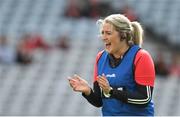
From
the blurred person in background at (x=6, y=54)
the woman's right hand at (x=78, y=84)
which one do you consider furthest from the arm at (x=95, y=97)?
the blurred person in background at (x=6, y=54)

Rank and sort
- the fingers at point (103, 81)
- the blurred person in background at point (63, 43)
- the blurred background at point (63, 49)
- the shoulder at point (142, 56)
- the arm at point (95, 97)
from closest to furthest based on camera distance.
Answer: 1. the fingers at point (103, 81)
2. the shoulder at point (142, 56)
3. the arm at point (95, 97)
4. the blurred background at point (63, 49)
5. the blurred person in background at point (63, 43)

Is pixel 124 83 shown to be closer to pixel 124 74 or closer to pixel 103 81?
pixel 124 74

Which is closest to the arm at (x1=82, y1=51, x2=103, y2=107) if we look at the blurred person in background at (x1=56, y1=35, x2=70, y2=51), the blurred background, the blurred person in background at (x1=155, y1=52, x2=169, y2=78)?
the blurred background

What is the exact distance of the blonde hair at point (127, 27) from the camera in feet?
15.7

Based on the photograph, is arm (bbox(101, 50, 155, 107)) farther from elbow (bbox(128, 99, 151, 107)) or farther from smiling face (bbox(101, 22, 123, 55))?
smiling face (bbox(101, 22, 123, 55))

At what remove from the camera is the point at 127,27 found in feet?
15.8

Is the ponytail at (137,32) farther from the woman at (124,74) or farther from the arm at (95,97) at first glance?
the arm at (95,97)

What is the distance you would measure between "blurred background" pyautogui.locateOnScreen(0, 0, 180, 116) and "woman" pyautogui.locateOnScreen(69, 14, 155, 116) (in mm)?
6555

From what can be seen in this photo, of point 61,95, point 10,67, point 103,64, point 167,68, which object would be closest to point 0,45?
point 10,67

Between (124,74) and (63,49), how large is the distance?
328 inches

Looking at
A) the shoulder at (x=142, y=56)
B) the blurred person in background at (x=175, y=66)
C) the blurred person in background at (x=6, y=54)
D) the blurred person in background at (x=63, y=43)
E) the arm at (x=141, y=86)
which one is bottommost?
the blurred person in background at (x=175, y=66)

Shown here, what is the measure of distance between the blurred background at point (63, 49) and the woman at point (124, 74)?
6.56 meters

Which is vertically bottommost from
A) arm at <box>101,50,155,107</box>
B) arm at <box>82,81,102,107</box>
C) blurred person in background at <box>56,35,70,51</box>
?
blurred person in background at <box>56,35,70,51</box>

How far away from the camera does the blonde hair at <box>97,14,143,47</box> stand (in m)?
4.80
